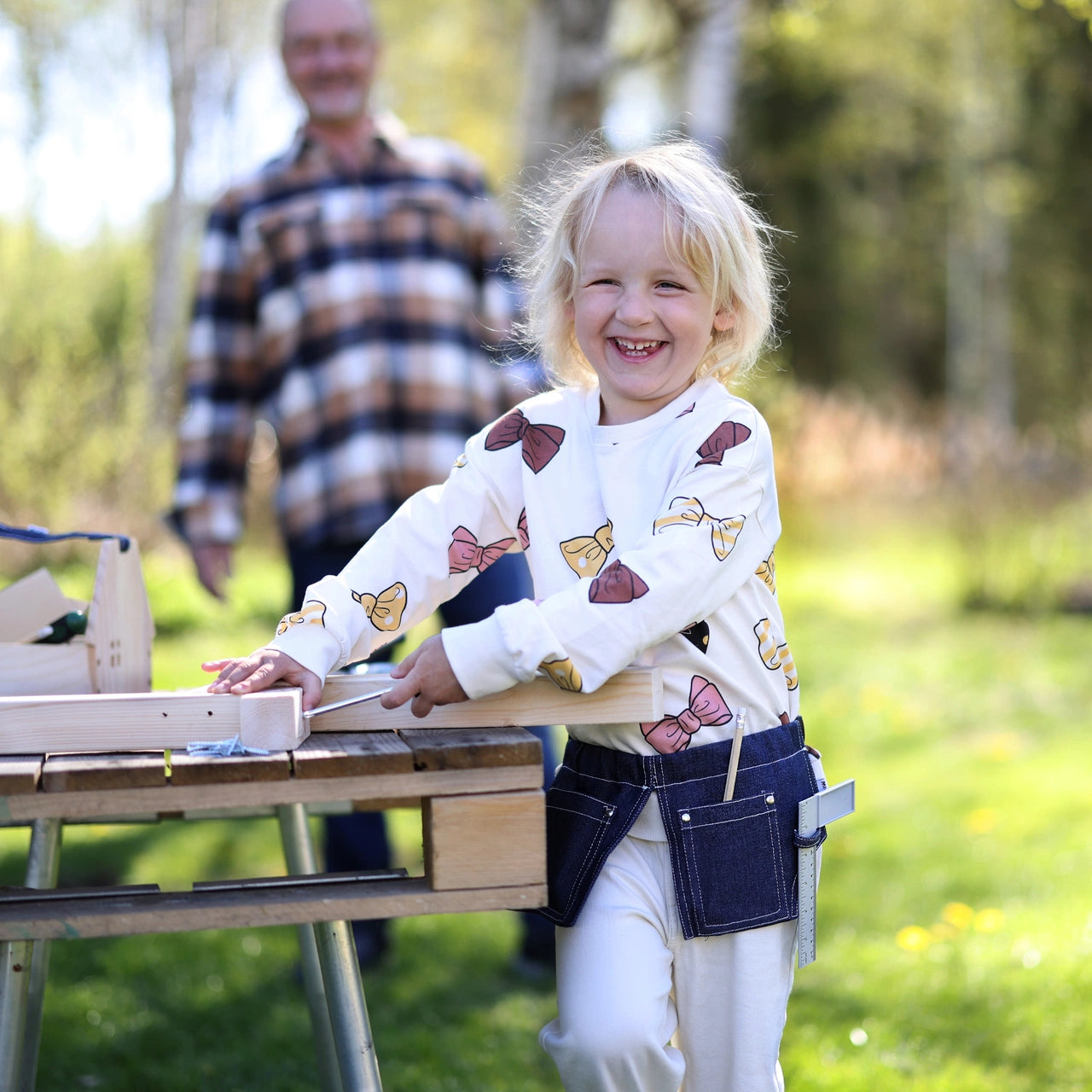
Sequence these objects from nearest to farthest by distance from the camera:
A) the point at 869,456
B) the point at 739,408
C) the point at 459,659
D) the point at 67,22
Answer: the point at 459,659 → the point at 739,408 → the point at 869,456 → the point at 67,22

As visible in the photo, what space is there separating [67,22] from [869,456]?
11.4 metres

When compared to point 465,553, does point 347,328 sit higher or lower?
higher

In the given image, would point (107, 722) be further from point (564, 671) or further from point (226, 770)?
point (564, 671)

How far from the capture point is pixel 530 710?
1615mm

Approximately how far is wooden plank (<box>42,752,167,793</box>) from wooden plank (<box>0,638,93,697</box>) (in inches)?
17.9

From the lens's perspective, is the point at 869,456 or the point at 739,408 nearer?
the point at 739,408

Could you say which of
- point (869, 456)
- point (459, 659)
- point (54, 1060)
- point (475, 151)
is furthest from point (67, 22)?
A: point (459, 659)

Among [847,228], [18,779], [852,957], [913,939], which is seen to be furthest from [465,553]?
[847,228]

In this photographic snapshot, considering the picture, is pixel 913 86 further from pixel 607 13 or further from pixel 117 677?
pixel 117 677

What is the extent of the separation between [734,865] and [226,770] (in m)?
0.68

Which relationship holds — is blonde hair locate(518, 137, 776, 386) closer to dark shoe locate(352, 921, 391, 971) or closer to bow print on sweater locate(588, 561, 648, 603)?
bow print on sweater locate(588, 561, 648, 603)

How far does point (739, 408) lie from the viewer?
6.03ft

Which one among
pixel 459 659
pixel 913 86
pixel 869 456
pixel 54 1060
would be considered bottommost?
pixel 54 1060

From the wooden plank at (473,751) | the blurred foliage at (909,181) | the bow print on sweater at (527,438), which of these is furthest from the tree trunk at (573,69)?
the blurred foliage at (909,181)
